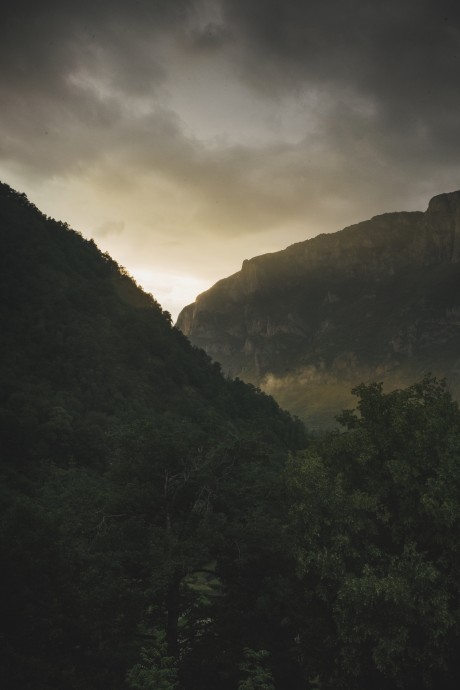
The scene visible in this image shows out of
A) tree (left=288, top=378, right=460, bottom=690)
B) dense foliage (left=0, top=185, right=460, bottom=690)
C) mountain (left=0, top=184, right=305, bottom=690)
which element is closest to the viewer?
mountain (left=0, top=184, right=305, bottom=690)

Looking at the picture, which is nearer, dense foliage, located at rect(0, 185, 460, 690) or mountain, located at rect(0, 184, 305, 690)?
mountain, located at rect(0, 184, 305, 690)

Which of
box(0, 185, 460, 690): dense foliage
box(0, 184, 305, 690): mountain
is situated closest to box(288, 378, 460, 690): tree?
box(0, 185, 460, 690): dense foliage

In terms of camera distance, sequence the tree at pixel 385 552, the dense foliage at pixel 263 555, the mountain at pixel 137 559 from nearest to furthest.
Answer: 1. the mountain at pixel 137 559
2. the dense foliage at pixel 263 555
3. the tree at pixel 385 552

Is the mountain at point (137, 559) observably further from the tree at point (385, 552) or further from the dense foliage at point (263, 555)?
the tree at point (385, 552)

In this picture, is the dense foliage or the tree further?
the tree

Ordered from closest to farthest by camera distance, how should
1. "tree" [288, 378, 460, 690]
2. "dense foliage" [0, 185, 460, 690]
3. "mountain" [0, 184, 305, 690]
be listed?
1. "mountain" [0, 184, 305, 690]
2. "dense foliage" [0, 185, 460, 690]
3. "tree" [288, 378, 460, 690]

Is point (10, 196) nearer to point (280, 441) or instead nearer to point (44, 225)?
point (44, 225)

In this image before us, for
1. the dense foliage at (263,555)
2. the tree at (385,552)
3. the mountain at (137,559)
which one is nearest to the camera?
the mountain at (137,559)

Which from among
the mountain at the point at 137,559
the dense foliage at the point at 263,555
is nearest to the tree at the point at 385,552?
the dense foliage at the point at 263,555

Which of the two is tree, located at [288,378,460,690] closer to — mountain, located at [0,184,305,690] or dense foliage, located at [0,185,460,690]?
dense foliage, located at [0,185,460,690]

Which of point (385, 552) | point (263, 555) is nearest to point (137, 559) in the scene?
point (263, 555)

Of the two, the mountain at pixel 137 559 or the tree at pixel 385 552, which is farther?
the tree at pixel 385 552

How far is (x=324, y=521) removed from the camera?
741 inches

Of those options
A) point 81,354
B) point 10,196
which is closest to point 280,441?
point 81,354
